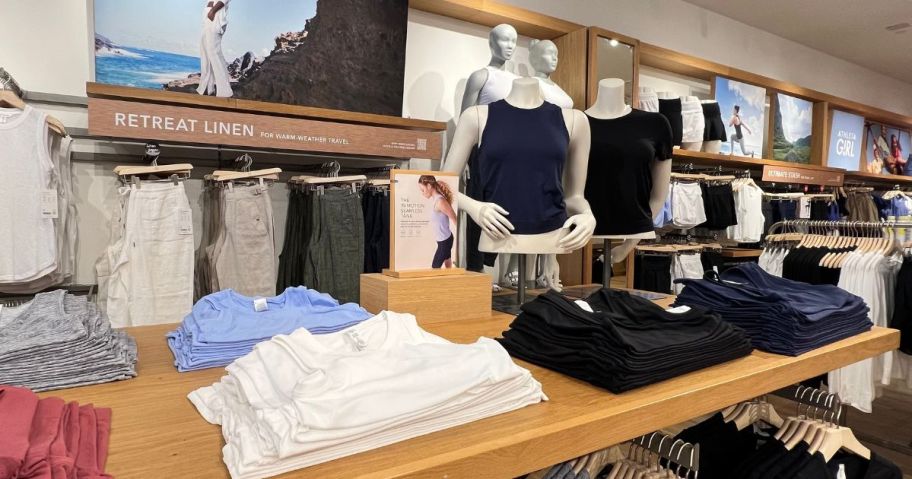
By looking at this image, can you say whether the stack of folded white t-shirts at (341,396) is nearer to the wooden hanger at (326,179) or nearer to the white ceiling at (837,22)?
the wooden hanger at (326,179)

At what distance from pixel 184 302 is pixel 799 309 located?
2688 mm

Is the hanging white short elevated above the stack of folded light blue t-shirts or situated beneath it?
elevated above

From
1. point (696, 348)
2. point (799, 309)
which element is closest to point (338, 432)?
point (696, 348)

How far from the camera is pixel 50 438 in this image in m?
0.78

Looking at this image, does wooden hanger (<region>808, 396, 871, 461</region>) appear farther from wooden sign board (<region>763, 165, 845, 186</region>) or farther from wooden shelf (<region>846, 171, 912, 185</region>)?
wooden shelf (<region>846, 171, 912, 185</region>)

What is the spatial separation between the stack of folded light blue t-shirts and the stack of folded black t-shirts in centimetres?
48

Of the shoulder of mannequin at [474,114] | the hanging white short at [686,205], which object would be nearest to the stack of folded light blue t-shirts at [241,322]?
the shoulder of mannequin at [474,114]

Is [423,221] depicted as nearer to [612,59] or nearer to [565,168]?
[565,168]

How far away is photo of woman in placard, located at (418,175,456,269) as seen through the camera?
1.86 metres

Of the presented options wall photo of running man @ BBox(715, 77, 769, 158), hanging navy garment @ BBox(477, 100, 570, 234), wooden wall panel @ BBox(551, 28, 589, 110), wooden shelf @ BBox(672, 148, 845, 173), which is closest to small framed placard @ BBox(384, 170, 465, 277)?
hanging navy garment @ BBox(477, 100, 570, 234)

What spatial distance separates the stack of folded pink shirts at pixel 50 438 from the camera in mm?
692

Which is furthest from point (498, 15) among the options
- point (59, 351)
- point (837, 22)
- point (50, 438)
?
point (837, 22)

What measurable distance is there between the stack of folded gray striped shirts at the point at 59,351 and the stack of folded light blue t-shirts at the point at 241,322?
13cm

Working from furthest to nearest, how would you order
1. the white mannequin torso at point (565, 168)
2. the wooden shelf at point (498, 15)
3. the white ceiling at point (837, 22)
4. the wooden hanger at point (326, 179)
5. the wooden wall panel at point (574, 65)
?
the white ceiling at point (837, 22), the wooden wall panel at point (574, 65), the wooden shelf at point (498, 15), the wooden hanger at point (326, 179), the white mannequin torso at point (565, 168)
